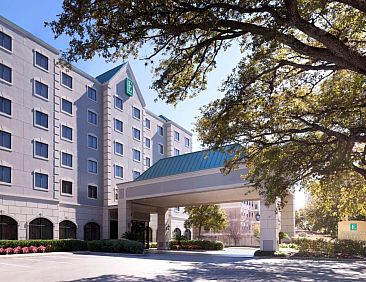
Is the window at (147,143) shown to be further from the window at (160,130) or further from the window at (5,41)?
the window at (5,41)

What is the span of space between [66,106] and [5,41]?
25.6ft

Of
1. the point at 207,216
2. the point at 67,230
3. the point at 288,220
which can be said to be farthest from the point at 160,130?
the point at 67,230

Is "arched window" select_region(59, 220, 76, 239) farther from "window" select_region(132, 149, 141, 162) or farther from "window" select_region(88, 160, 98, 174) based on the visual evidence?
"window" select_region(132, 149, 141, 162)

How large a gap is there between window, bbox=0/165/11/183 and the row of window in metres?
2.52

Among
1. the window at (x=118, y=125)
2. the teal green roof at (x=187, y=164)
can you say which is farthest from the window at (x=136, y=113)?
the teal green roof at (x=187, y=164)

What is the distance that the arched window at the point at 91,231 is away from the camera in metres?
39.0

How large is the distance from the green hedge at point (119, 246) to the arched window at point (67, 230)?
4.12 m

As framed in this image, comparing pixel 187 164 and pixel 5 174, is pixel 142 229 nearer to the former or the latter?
pixel 187 164

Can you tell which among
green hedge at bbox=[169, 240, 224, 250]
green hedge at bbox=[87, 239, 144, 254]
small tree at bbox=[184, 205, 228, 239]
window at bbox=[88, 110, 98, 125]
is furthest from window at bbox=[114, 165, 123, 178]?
green hedge at bbox=[87, 239, 144, 254]

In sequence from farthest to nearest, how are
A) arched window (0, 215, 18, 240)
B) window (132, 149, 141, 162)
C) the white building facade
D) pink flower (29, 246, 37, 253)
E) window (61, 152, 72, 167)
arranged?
window (132, 149, 141, 162) → window (61, 152, 72, 167) → the white building facade → arched window (0, 215, 18, 240) → pink flower (29, 246, 37, 253)

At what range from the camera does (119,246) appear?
3155cm

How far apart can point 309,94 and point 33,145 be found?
23.8 m

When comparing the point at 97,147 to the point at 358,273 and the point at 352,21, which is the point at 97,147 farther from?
the point at 352,21

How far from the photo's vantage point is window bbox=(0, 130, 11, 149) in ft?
102
